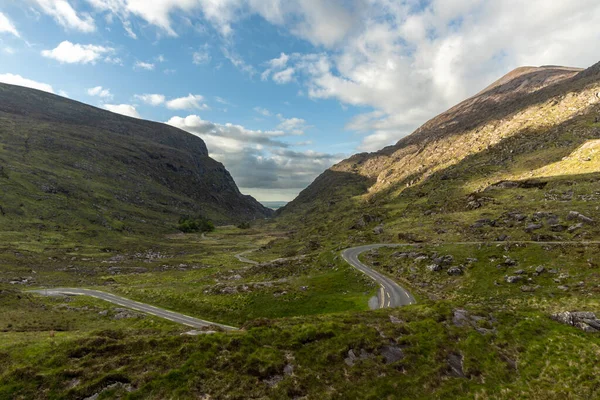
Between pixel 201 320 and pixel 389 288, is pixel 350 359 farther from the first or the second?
pixel 389 288

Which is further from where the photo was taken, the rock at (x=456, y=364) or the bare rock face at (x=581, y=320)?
the bare rock face at (x=581, y=320)

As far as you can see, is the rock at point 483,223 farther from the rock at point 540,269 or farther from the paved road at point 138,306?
the paved road at point 138,306

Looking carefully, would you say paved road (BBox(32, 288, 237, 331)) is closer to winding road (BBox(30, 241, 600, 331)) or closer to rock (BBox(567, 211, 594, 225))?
winding road (BBox(30, 241, 600, 331))

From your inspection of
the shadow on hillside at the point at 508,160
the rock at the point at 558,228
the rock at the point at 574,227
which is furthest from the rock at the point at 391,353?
the shadow on hillside at the point at 508,160

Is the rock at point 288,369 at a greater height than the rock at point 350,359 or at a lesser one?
greater

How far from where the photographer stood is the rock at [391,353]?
22.2m

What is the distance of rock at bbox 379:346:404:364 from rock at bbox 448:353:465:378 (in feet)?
12.1

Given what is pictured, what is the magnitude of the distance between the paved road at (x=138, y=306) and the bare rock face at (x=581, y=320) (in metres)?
A: 37.5

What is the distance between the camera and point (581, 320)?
27656mm

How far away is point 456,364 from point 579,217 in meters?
62.4

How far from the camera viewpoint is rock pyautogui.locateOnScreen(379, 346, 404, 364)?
22208 mm

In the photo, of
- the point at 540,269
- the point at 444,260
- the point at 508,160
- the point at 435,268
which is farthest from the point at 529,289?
the point at 508,160

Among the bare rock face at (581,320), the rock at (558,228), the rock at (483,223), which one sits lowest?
the bare rock face at (581,320)

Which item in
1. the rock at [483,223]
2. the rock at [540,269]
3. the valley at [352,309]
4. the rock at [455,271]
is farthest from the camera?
the rock at [483,223]
